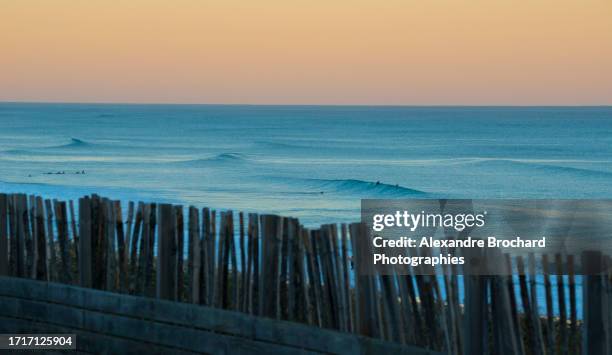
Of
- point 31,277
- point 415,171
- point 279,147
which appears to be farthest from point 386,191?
point 31,277

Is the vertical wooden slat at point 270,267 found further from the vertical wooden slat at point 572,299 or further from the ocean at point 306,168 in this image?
the ocean at point 306,168

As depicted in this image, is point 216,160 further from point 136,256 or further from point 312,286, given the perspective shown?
point 312,286

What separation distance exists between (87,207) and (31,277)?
0.88 metres

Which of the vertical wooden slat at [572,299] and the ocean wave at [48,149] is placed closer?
the vertical wooden slat at [572,299]

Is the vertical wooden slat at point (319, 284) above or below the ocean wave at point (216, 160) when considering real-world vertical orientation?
below

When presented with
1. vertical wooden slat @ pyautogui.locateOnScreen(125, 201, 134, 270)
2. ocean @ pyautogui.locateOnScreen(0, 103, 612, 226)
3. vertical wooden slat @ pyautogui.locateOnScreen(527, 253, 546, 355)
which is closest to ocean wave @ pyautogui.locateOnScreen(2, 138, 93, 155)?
ocean @ pyautogui.locateOnScreen(0, 103, 612, 226)

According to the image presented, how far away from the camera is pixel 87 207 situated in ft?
25.7

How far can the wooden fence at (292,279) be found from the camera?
5.84 metres

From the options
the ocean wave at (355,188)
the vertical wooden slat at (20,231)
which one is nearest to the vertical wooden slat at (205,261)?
the vertical wooden slat at (20,231)

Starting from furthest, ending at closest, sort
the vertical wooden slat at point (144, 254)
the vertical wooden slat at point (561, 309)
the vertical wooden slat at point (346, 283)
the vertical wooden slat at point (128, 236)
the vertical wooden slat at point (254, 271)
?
the vertical wooden slat at point (128, 236) → the vertical wooden slat at point (144, 254) → the vertical wooden slat at point (254, 271) → the vertical wooden slat at point (346, 283) → the vertical wooden slat at point (561, 309)

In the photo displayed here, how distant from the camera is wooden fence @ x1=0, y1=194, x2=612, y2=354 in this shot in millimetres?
5836

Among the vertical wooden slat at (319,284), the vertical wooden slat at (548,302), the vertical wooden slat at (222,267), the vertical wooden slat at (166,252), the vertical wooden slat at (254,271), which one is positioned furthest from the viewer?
the vertical wooden slat at (166,252)

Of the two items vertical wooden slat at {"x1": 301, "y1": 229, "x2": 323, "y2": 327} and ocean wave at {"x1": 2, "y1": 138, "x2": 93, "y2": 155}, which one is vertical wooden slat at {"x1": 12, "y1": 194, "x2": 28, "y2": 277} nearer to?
vertical wooden slat at {"x1": 301, "y1": 229, "x2": 323, "y2": 327}

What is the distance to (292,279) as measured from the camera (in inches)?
270
